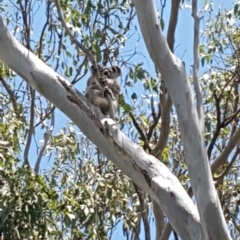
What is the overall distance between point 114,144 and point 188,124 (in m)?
0.45

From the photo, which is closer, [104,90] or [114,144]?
[114,144]

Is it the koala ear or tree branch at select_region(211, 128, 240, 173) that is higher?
the koala ear

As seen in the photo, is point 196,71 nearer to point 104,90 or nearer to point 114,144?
point 114,144

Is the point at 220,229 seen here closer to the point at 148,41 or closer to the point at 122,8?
the point at 148,41

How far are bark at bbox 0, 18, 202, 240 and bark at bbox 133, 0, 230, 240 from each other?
0.06 metres

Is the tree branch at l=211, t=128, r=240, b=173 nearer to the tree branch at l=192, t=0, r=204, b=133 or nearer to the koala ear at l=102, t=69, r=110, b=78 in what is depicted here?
the koala ear at l=102, t=69, r=110, b=78

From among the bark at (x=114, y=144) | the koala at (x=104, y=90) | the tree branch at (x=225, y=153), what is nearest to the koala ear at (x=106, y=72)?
the koala at (x=104, y=90)

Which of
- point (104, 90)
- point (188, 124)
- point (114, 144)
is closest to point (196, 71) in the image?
point (188, 124)

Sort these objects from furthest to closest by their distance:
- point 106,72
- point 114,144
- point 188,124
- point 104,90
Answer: point 106,72
point 104,90
point 114,144
point 188,124

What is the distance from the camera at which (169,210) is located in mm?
3662

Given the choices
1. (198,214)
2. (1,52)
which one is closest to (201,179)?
(198,214)

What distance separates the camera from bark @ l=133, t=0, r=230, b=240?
346 centimetres

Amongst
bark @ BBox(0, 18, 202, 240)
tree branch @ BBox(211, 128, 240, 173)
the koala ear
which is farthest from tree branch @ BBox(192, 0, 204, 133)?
tree branch @ BBox(211, 128, 240, 173)

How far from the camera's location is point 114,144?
12.8 feet
